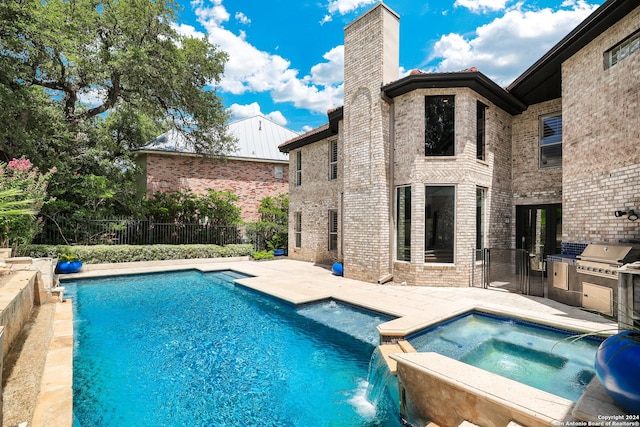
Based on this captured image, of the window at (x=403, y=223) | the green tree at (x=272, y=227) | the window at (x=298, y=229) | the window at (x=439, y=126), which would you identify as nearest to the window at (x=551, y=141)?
the window at (x=439, y=126)

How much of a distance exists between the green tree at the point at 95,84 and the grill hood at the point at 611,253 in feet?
50.7

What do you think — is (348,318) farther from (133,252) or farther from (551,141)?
(133,252)

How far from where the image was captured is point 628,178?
6.01 m

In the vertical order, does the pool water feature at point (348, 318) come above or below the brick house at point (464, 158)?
below

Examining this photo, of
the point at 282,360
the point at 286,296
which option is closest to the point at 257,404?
the point at 282,360

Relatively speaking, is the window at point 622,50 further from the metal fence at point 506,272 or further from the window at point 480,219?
the metal fence at point 506,272

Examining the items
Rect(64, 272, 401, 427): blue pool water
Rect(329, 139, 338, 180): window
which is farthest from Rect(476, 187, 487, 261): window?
Rect(329, 139, 338, 180): window

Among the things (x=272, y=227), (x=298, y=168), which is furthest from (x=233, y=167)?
(x=298, y=168)

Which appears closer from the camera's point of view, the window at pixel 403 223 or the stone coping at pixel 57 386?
the stone coping at pixel 57 386

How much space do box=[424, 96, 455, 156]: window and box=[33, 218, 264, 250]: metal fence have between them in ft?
35.9

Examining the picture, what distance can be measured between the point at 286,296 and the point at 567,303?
609cm

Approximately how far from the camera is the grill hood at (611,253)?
5.58 meters

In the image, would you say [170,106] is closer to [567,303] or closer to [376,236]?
[376,236]

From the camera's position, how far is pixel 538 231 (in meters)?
9.94
